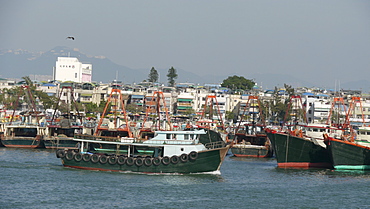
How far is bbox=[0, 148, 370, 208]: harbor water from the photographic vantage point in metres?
35.9

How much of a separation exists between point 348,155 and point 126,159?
57.7ft

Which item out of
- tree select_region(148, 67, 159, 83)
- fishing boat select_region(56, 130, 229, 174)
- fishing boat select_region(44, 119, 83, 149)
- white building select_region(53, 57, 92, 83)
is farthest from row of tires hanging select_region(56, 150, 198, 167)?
white building select_region(53, 57, 92, 83)

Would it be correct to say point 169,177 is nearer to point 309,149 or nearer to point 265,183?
point 265,183

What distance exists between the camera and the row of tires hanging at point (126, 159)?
146ft

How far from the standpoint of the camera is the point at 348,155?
5072cm

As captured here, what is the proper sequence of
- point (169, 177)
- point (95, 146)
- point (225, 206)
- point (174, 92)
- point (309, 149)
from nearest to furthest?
point (225, 206) < point (169, 177) < point (95, 146) < point (309, 149) < point (174, 92)

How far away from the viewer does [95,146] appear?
47.8 meters

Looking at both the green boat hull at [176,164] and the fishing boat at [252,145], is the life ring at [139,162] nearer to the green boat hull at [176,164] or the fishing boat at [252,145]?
the green boat hull at [176,164]

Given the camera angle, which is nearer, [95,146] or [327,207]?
[327,207]

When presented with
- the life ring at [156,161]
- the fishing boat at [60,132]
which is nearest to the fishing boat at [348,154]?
the life ring at [156,161]

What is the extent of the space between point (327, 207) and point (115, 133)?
33.6 meters

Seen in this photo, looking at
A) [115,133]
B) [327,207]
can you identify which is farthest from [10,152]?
[327,207]

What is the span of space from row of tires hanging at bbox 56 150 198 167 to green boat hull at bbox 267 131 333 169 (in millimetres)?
10689

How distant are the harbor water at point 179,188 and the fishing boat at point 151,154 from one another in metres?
0.73
